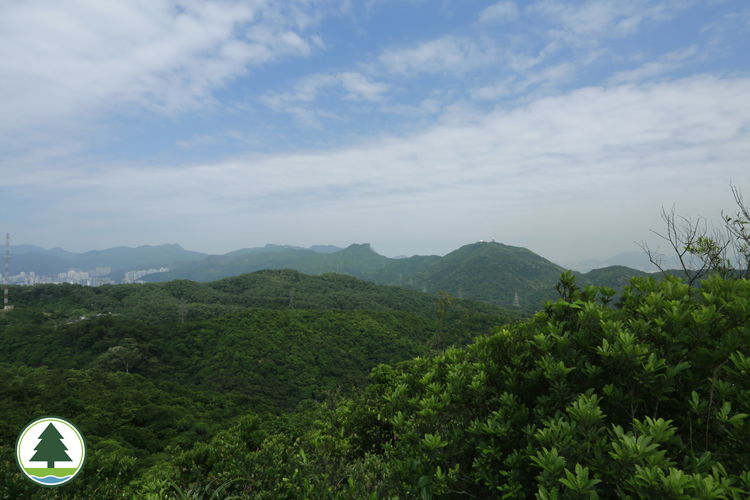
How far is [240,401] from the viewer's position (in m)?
29.8

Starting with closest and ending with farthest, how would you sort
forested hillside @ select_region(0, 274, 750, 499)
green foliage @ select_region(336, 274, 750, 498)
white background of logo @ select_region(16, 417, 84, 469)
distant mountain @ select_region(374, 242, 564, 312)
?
1. green foliage @ select_region(336, 274, 750, 498)
2. forested hillside @ select_region(0, 274, 750, 499)
3. white background of logo @ select_region(16, 417, 84, 469)
4. distant mountain @ select_region(374, 242, 564, 312)

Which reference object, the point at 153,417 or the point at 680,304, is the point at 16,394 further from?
the point at 680,304

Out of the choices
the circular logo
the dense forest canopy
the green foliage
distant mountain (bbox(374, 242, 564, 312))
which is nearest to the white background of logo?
the circular logo

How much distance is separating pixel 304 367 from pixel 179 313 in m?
35.5

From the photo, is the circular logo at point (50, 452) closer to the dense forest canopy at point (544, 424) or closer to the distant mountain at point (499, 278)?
the dense forest canopy at point (544, 424)

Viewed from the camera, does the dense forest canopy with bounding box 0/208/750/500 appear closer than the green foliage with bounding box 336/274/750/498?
No

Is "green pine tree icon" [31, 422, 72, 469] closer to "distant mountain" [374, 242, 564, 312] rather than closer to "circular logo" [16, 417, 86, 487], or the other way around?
"circular logo" [16, 417, 86, 487]

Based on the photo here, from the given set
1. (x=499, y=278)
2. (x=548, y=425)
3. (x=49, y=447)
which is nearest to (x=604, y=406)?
(x=548, y=425)

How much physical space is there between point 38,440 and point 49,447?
11 centimetres

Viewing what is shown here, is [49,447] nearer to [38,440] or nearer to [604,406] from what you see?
[38,440]

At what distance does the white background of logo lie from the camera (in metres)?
2.57

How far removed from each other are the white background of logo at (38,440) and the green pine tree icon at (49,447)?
0.02 m

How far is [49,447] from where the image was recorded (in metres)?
2.61

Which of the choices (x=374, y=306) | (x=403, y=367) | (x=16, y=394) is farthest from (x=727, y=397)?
(x=374, y=306)
